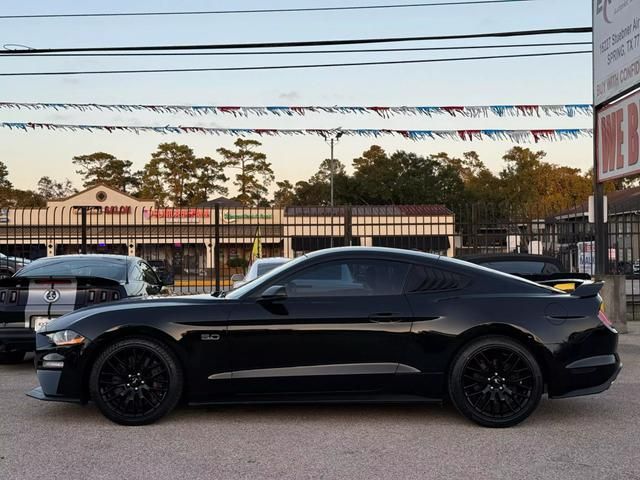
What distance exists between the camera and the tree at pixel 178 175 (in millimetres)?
59875

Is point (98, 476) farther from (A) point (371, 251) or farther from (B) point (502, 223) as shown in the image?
(B) point (502, 223)

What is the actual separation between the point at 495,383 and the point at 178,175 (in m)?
57.6

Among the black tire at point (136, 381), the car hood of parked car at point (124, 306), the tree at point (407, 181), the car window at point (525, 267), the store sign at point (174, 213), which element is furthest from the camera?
the tree at point (407, 181)

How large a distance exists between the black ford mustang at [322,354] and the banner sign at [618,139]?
19.1 ft

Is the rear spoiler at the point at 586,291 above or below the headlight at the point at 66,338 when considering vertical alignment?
above

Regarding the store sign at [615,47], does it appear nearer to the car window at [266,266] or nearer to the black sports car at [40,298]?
the car window at [266,266]

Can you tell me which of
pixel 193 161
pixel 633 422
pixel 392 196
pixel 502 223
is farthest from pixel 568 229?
pixel 392 196

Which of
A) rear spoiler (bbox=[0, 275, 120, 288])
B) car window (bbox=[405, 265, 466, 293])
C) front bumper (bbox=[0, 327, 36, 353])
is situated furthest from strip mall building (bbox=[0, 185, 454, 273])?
car window (bbox=[405, 265, 466, 293])

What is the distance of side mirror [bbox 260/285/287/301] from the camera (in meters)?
5.30

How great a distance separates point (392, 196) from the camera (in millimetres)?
75438

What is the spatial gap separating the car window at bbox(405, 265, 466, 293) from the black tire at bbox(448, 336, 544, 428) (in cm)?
52

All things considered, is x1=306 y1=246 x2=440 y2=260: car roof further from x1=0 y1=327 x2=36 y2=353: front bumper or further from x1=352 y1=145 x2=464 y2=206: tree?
x1=352 y1=145 x2=464 y2=206: tree

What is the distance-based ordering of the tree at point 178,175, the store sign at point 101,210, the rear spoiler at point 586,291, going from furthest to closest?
the tree at point 178,175 < the store sign at point 101,210 < the rear spoiler at point 586,291

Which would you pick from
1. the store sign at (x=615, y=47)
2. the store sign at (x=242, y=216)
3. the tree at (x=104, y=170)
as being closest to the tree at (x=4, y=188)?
the tree at (x=104, y=170)
